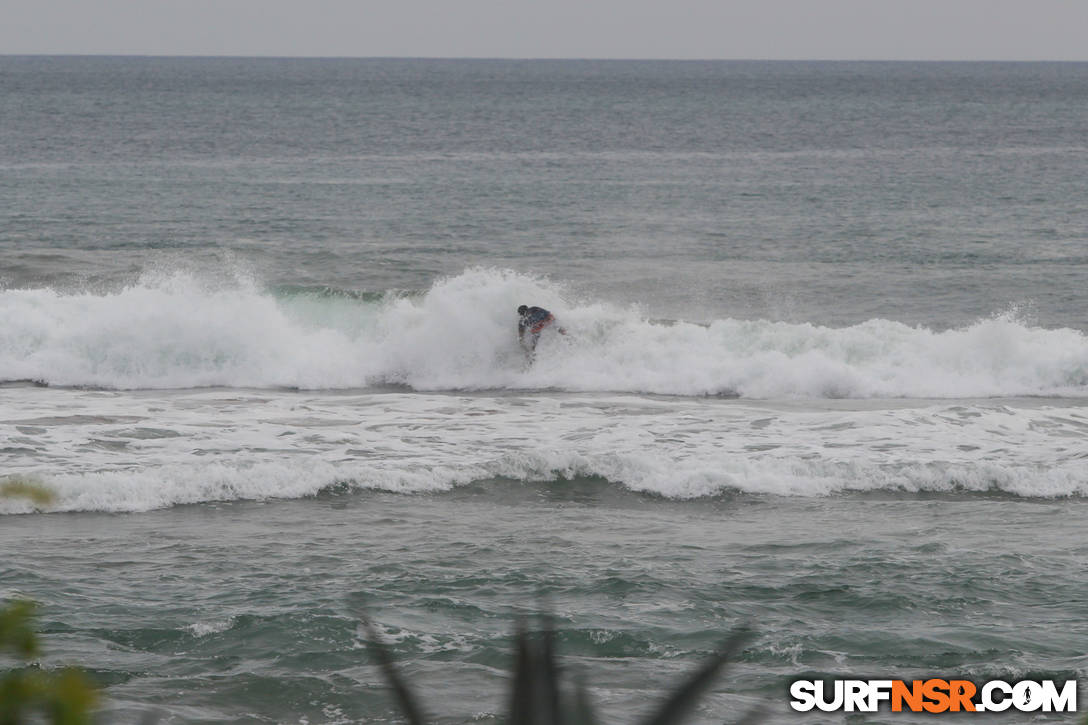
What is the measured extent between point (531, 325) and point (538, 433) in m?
5.59

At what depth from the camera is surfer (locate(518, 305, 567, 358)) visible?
23344mm

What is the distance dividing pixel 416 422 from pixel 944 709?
10.6 m

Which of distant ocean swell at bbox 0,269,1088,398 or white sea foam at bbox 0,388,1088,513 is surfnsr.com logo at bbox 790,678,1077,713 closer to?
white sea foam at bbox 0,388,1088,513

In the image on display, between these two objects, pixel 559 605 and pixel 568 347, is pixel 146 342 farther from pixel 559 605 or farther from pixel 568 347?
pixel 559 605

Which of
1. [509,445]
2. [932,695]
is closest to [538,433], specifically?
[509,445]

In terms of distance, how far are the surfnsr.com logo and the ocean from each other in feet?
0.36

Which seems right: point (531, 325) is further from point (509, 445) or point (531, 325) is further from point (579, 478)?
point (579, 478)

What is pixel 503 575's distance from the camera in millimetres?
11789

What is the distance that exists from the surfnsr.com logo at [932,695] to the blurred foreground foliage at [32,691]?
7733 mm

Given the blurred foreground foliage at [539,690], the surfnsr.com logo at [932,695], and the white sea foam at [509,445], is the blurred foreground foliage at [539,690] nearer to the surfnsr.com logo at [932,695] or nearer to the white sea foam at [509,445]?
the surfnsr.com logo at [932,695]

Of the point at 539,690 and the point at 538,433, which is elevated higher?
the point at 539,690

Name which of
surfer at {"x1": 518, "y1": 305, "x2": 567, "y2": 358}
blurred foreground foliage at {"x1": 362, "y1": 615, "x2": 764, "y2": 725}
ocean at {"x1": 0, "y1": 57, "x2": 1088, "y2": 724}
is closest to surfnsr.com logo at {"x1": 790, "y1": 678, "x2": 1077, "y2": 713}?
ocean at {"x1": 0, "y1": 57, "x2": 1088, "y2": 724}

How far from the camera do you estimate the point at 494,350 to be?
76.6ft

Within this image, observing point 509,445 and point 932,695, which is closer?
point 932,695
